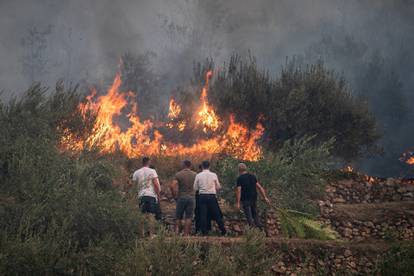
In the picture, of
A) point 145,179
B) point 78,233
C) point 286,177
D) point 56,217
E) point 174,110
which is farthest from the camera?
point 174,110

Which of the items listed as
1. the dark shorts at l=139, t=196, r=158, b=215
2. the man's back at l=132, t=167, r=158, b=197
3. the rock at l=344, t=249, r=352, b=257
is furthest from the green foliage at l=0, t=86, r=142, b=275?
the rock at l=344, t=249, r=352, b=257

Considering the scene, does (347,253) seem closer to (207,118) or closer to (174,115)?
(207,118)

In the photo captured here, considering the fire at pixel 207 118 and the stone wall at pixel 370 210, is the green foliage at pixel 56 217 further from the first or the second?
the fire at pixel 207 118

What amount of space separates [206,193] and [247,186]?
1.26 meters

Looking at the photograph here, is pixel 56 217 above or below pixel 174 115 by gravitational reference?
below

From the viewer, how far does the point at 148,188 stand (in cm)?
1339

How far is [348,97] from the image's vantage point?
94.0 feet

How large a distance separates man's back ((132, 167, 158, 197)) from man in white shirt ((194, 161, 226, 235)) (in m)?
1.08

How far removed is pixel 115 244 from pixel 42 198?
170 cm

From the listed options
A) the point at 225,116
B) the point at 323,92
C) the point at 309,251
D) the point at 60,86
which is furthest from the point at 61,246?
the point at 323,92

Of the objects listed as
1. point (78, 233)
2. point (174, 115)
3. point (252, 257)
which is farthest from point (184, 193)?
point (174, 115)

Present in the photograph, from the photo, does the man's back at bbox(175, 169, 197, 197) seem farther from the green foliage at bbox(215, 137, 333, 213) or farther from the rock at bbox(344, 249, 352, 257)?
the rock at bbox(344, 249, 352, 257)

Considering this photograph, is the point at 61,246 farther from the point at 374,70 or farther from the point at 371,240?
the point at 374,70

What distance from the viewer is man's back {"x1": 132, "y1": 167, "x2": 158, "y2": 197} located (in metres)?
13.1
